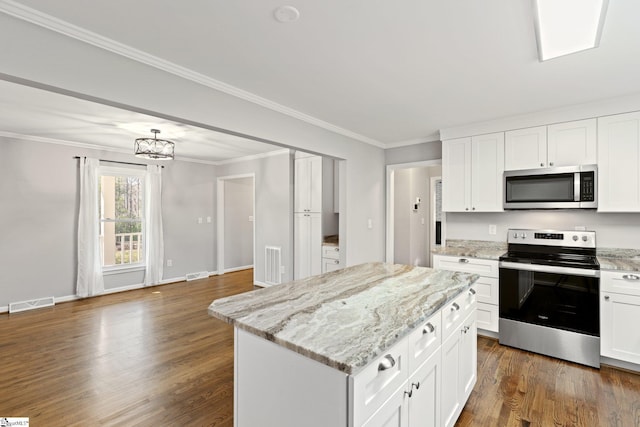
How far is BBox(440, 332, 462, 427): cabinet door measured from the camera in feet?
5.49

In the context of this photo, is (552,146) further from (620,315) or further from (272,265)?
(272,265)

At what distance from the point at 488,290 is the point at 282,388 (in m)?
2.80

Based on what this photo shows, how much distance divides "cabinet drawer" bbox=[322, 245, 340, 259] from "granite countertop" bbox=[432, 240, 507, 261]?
1544 millimetres

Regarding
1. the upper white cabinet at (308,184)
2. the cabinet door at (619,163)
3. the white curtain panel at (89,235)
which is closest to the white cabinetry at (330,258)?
the upper white cabinet at (308,184)

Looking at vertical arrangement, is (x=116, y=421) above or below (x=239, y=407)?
below

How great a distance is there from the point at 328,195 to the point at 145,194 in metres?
3.42

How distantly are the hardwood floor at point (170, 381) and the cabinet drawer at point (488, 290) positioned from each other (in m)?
0.45

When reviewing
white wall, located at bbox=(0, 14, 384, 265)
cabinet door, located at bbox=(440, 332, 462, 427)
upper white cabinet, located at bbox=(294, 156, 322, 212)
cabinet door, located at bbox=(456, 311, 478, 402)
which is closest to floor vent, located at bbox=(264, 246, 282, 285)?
upper white cabinet, located at bbox=(294, 156, 322, 212)

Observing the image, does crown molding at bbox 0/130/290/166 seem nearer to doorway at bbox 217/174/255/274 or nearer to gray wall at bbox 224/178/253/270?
doorway at bbox 217/174/255/274

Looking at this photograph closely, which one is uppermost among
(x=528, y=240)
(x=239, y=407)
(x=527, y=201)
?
(x=527, y=201)

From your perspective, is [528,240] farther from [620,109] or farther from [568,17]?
[568,17]

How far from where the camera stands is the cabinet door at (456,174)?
372cm

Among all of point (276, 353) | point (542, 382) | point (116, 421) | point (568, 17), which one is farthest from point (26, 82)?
point (542, 382)

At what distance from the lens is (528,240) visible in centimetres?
342
